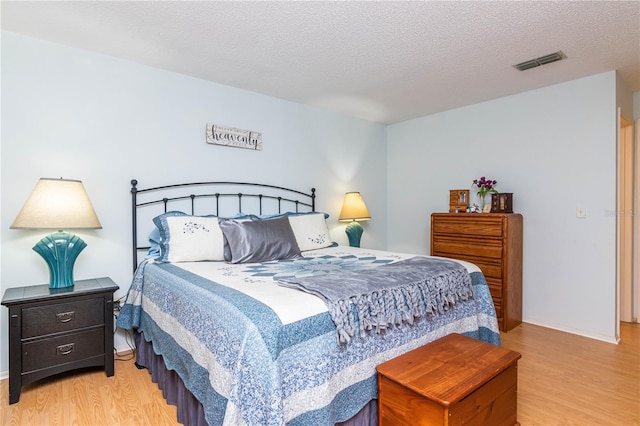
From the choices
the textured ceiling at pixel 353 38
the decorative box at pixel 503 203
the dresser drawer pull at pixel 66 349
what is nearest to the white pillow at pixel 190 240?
the dresser drawer pull at pixel 66 349

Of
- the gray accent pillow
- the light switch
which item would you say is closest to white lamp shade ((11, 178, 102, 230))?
the gray accent pillow

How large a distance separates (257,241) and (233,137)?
1.20m

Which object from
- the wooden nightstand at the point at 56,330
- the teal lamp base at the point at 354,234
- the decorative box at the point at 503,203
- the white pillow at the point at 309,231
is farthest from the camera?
the teal lamp base at the point at 354,234

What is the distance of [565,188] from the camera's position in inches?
123

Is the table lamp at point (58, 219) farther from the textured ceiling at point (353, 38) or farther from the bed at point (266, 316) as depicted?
the textured ceiling at point (353, 38)

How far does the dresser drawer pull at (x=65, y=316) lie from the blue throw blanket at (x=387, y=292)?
1426 millimetres

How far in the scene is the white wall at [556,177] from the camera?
2.91m

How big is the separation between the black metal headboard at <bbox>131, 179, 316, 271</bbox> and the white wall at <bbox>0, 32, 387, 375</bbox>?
68mm

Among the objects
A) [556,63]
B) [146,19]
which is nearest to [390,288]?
[146,19]

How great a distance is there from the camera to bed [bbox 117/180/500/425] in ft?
4.06

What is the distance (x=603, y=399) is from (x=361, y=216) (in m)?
2.50

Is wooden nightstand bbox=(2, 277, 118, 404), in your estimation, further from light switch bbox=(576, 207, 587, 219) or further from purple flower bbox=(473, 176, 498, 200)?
light switch bbox=(576, 207, 587, 219)

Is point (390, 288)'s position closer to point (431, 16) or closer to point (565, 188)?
point (431, 16)

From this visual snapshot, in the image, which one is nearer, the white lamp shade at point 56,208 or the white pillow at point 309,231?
the white lamp shade at point 56,208
